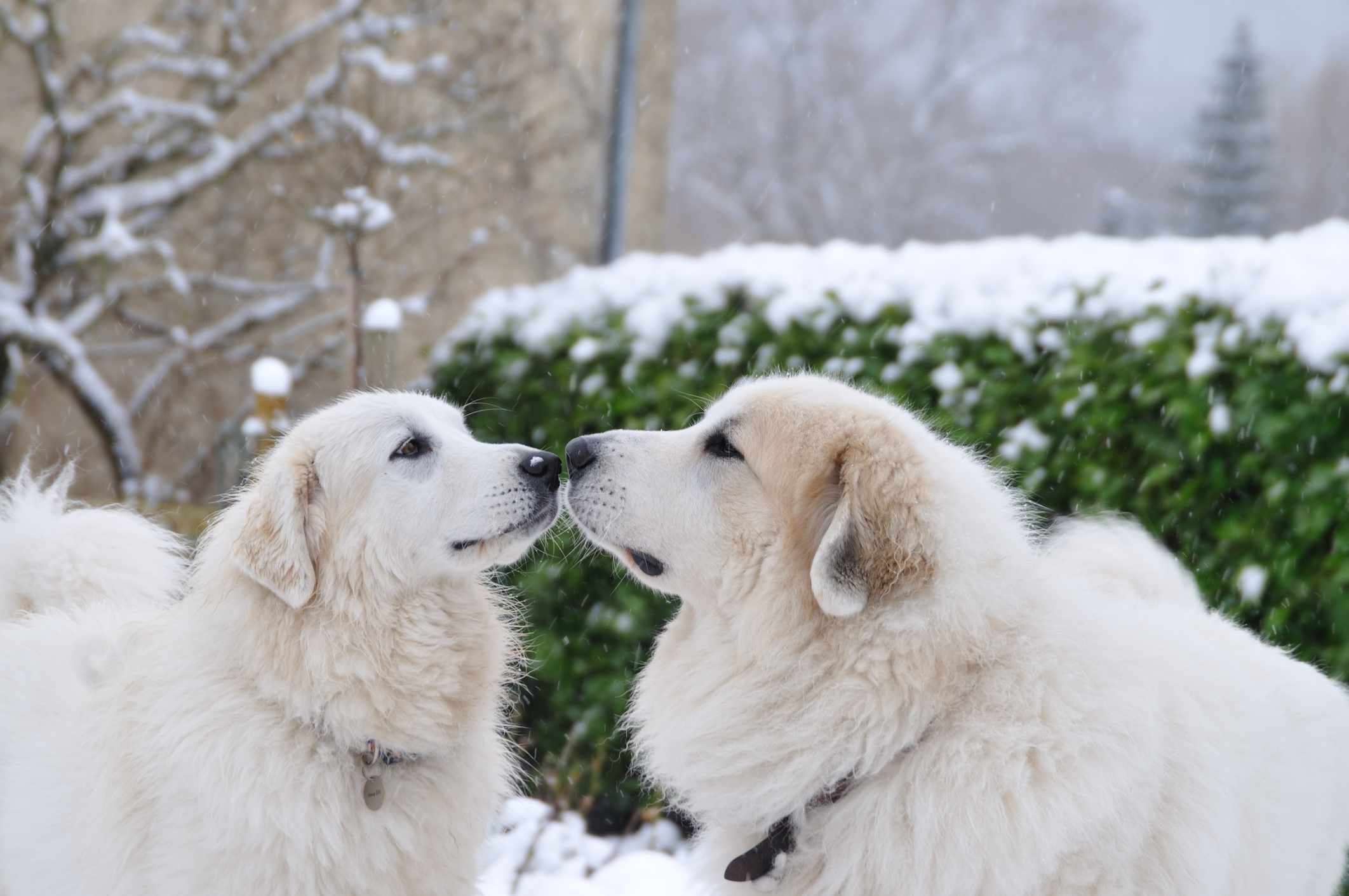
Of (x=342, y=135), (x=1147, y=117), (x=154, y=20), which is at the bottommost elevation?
(x=1147, y=117)

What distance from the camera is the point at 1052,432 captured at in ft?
13.9

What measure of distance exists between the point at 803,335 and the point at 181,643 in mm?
3082

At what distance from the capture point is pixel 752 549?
100 inches

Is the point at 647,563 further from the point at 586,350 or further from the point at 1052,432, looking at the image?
the point at 586,350

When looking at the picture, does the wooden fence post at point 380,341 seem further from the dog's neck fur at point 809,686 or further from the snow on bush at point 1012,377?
the dog's neck fur at point 809,686

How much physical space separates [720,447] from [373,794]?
127 centimetres

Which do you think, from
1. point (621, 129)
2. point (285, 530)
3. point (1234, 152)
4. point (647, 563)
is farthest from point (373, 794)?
point (1234, 152)

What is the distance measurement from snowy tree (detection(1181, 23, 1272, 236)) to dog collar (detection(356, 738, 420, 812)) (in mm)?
25863

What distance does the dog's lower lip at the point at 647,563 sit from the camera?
273 centimetres

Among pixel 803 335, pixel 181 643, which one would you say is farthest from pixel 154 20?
pixel 181 643

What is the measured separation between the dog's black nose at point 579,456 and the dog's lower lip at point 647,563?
254 millimetres

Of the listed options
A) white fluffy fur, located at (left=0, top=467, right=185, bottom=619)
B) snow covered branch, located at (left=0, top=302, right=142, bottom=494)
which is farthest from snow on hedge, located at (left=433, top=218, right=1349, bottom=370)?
snow covered branch, located at (left=0, top=302, right=142, bottom=494)

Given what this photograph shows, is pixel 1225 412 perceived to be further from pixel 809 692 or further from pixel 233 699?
pixel 233 699

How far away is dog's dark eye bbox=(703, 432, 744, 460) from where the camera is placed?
8.93 ft
